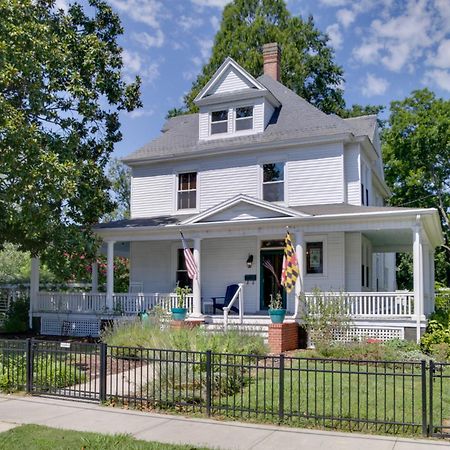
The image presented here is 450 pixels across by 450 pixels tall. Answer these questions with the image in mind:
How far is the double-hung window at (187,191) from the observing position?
22.4 meters

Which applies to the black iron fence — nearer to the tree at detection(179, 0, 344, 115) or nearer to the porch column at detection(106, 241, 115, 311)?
the porch column at detection(106, 241, 115, 311)

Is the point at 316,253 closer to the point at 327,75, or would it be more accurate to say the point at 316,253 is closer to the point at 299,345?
the point at 299,345

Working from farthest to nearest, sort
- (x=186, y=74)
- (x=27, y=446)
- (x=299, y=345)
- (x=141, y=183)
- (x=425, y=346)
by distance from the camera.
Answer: (x=186, y=74)
(x=141, y=183)
(x=299, y=345)
(x=425, y=346)
(x=27, y=446)

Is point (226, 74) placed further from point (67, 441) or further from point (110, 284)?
point (67, 441)

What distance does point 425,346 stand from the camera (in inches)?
592

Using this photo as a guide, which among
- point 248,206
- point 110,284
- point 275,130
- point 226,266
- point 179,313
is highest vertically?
point 275,130

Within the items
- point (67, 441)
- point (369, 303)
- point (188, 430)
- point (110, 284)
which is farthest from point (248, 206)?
point (67, 441)

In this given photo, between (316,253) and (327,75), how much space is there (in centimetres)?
2131

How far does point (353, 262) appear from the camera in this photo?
19.2 metres

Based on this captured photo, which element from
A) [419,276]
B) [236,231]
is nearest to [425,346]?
[419,276]

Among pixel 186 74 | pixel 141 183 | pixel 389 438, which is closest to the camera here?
pixel 389 438

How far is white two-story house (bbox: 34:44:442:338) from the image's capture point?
56.2 feet

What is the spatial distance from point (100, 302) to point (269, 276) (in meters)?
6.03

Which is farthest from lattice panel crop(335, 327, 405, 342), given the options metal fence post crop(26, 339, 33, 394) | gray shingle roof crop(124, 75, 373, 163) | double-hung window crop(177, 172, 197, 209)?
metal fence post crop(26, 339, 33, 394)
